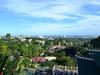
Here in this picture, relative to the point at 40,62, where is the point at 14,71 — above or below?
above

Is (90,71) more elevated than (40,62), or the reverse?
(90,71)

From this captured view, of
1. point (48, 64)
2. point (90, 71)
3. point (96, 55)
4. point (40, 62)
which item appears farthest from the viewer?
point (40, 62)

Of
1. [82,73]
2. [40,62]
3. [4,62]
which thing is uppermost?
[4,62]

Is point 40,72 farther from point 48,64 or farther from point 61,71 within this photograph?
point 48,64

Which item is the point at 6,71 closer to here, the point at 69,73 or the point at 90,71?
the point at 90,71

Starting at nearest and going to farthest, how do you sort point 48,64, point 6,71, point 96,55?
point 6,71
point 96,55
point 48,64

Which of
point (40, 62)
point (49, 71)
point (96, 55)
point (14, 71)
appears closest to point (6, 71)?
point (14, 71)

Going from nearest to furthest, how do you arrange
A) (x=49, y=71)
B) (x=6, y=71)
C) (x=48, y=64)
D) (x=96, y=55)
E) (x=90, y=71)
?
(x=6, y=71)
(x=96, y=55)
(x=90, y=71)
(x=49, y=71)
(x=48, y=64)

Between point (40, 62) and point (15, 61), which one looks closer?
point (15, 61)

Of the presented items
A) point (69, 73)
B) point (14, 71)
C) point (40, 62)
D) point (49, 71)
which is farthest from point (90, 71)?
point (40, 62)
